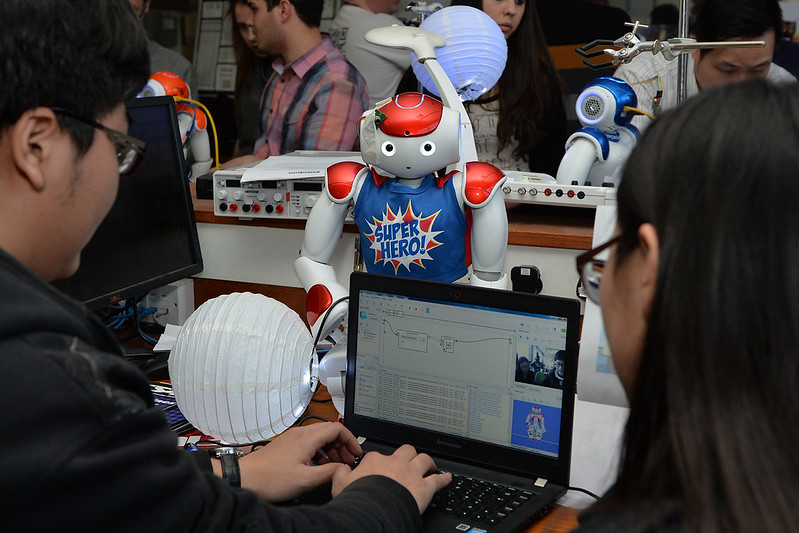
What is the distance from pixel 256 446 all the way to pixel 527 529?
0.48m

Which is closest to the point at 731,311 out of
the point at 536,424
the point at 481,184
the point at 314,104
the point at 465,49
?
the point at 536,424

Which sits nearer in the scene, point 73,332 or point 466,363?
point 73,332

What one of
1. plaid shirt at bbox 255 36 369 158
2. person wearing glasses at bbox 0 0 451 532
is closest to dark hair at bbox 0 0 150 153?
person wearing glasses at bbox 0 0 451 532

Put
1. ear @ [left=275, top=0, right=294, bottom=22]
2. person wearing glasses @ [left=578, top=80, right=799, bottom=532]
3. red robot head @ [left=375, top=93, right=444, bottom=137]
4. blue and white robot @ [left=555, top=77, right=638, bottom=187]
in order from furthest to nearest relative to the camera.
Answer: ear @ [left=275, top=0, right=294, bottom=22] < blue and white robot @ [left=555, top=77, right=638, bottom=187] < red robot head @ [left=375, top=93, right=444, bottom=137] < person wearing glasses @ [left=578, top=80, right=799, bottom=532]

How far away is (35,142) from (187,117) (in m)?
1.65

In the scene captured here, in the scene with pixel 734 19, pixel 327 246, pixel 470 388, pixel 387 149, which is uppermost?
pixel 734 19

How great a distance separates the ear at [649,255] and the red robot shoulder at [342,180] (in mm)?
962

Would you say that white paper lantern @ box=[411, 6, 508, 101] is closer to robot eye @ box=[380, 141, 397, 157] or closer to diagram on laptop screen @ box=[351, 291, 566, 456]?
robot eye @ box=[380, 141, 397, 157]

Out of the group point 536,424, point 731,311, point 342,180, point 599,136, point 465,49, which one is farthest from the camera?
point 599,136

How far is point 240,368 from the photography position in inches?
45.0

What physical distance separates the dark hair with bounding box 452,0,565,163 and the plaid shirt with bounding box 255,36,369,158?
0.40 meters

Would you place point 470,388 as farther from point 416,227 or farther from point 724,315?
point 724,315

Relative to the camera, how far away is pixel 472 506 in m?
1.06

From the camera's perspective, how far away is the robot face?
143 centimetres
